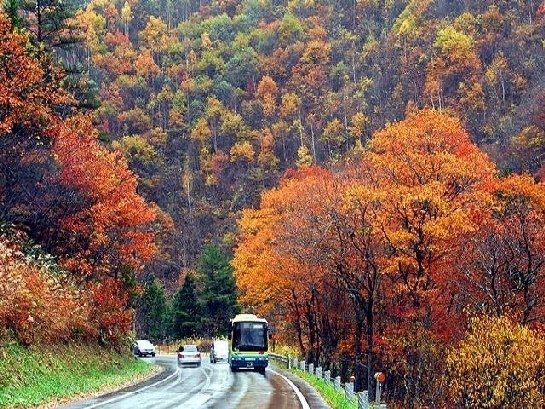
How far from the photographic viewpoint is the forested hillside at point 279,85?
319 ft

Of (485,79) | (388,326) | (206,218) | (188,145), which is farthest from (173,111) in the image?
(388,326)

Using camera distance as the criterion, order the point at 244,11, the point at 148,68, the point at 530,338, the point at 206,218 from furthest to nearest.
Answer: the point at 244,11, the point at 148,68, the point at 206,218, the point at 530,338

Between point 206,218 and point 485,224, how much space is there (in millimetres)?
85426

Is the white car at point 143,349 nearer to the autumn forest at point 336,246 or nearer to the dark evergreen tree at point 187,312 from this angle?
the autumn forest at point 336,246

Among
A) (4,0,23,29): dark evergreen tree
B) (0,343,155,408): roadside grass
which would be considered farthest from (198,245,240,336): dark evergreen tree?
(4,0,23,29): dark evergreen tree

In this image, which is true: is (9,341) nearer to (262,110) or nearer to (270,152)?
(270,152)

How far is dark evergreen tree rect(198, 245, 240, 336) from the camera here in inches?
3140

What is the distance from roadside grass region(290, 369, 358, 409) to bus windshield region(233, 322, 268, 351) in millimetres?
6307

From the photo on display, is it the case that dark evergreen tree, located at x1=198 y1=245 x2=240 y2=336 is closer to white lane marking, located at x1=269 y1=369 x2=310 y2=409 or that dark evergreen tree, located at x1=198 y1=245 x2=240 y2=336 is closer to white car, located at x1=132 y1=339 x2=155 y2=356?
white car, located at x1=132 y1=339 x2=155 y2=356

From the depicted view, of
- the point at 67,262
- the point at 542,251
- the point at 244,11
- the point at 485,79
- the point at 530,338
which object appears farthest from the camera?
the point at 244,11

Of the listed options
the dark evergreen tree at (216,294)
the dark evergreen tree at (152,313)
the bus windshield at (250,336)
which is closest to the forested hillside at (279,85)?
the dark evergreen tree at (152,313)

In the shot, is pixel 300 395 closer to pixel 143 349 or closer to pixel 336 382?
pixel 336 382

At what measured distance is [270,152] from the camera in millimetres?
124562

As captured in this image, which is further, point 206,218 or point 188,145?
point 188,145
